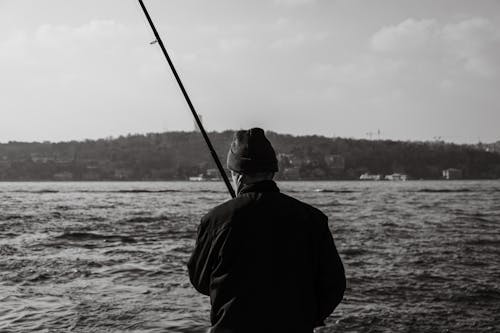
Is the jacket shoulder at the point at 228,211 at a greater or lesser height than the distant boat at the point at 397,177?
greater

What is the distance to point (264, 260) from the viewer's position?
10.8 ft

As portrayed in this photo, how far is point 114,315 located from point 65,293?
2.37 m

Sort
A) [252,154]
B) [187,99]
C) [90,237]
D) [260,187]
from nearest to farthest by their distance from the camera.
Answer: [260,187], [252,154], [187,99], [90,237]

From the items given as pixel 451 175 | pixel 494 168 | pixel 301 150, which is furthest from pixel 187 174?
pixel 494 168

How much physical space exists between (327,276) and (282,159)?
173 meters

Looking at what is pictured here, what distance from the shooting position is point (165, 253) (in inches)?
756

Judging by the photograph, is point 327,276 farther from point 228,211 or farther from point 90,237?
point 90,237

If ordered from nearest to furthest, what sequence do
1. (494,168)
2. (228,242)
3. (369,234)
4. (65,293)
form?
1. (228,242)
2. (65,293)
3. (369,234)
4. (494,168)

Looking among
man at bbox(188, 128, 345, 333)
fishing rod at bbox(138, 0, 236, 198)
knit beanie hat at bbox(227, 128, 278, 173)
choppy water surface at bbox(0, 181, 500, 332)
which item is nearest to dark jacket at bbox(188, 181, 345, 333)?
man at bbox(188, 128, 345, 333)

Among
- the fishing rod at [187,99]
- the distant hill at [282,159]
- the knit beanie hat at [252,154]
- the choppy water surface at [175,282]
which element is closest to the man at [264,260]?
the knit beanie hat at [252,154]

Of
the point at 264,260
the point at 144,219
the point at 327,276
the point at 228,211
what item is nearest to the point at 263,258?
the point at 264,260

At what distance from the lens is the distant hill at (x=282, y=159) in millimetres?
172750

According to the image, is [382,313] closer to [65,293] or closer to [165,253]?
[65,293]

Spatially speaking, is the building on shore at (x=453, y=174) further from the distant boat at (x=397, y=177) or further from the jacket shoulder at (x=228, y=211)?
the jacket shoulder at (x=228, y=211)
